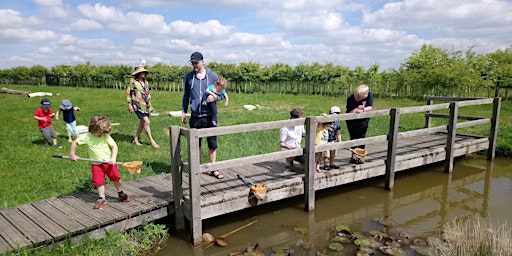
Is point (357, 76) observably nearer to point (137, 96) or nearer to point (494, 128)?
point (494, 128)

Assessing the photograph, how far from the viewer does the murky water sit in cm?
477

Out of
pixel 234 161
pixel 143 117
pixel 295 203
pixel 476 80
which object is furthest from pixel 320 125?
pixel 476 80

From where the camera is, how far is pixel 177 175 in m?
4.71

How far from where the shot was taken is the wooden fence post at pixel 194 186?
4402mm

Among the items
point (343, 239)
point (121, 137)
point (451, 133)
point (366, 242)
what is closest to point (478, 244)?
point (366, 242)

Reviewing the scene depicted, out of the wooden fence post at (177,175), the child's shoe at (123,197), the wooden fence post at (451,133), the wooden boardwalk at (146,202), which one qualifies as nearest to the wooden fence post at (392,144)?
the wooden boardwalk at (146,202)

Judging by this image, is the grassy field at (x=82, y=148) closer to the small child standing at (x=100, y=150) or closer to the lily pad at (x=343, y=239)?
the small child standing at (x=100, y=150)

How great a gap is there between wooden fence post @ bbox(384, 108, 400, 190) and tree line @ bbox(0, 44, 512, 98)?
14.8 m

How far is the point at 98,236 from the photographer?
4.13m

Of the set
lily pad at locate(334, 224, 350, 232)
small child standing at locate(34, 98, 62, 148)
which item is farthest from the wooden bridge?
small child standing at locate(34, 98, 62, 148)

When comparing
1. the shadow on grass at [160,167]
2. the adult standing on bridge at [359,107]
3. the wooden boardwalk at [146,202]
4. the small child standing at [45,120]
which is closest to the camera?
the wooden boardwalk at [146,202]

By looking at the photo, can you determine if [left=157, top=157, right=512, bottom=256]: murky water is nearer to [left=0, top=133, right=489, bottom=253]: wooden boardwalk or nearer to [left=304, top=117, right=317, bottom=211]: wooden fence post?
[left=304, top=117, right=317, bottom=211]: wooden fence post

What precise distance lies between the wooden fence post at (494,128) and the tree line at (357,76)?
1123 centimetres

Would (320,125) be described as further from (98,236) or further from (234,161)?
(98,236)
